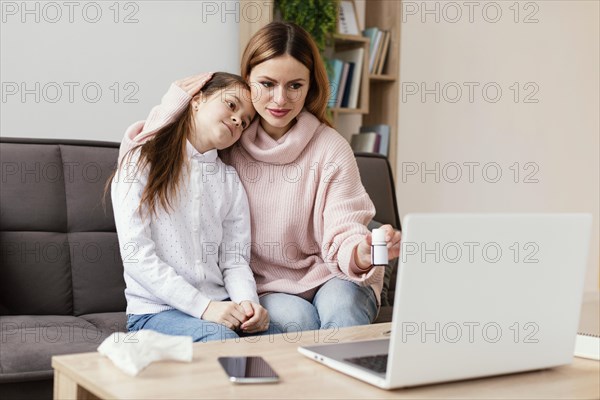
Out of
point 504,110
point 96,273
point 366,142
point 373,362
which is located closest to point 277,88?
point 96,273

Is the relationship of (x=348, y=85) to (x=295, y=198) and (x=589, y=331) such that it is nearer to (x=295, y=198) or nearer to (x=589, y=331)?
(x=589, y=331)

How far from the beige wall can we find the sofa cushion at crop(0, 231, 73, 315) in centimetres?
220

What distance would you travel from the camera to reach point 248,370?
115 centimetres

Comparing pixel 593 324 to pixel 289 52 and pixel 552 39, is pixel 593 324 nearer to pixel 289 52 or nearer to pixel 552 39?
pixel 552 39

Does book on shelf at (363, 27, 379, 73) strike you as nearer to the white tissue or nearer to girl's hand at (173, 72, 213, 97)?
girl's hand at (173, 72, 213, 97)

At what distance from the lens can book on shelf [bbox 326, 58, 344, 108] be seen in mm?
3459

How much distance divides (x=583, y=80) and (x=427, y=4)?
1220 millimetres

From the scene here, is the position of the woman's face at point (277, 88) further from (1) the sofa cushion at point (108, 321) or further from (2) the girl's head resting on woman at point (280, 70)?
(1) the sofa cushion at point (108, 321)

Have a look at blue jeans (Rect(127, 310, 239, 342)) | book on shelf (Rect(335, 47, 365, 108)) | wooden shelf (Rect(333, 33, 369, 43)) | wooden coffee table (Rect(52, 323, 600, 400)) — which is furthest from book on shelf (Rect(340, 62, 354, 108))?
wooden coffee table (Rect(52, 323, 600, 400))

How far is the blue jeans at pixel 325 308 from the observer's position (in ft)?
5.94

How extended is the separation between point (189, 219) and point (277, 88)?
1.20 ft

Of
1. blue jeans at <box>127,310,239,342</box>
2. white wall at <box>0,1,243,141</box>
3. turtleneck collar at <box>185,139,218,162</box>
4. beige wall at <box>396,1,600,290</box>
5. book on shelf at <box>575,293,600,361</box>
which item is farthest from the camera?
beige wall at <box>396,1,600,290</box>

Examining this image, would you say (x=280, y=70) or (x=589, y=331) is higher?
(x=280, y=70)

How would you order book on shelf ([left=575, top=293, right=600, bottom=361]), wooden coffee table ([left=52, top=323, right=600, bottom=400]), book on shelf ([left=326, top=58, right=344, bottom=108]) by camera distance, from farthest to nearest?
book on shelf ([left=326, top=58, right=344, bottom=108]) → book on shelf ([left=575, top=293, right=600, bottom=361]) → wooden coffee table ([left=52, top=323, right=600, bottom=400])
